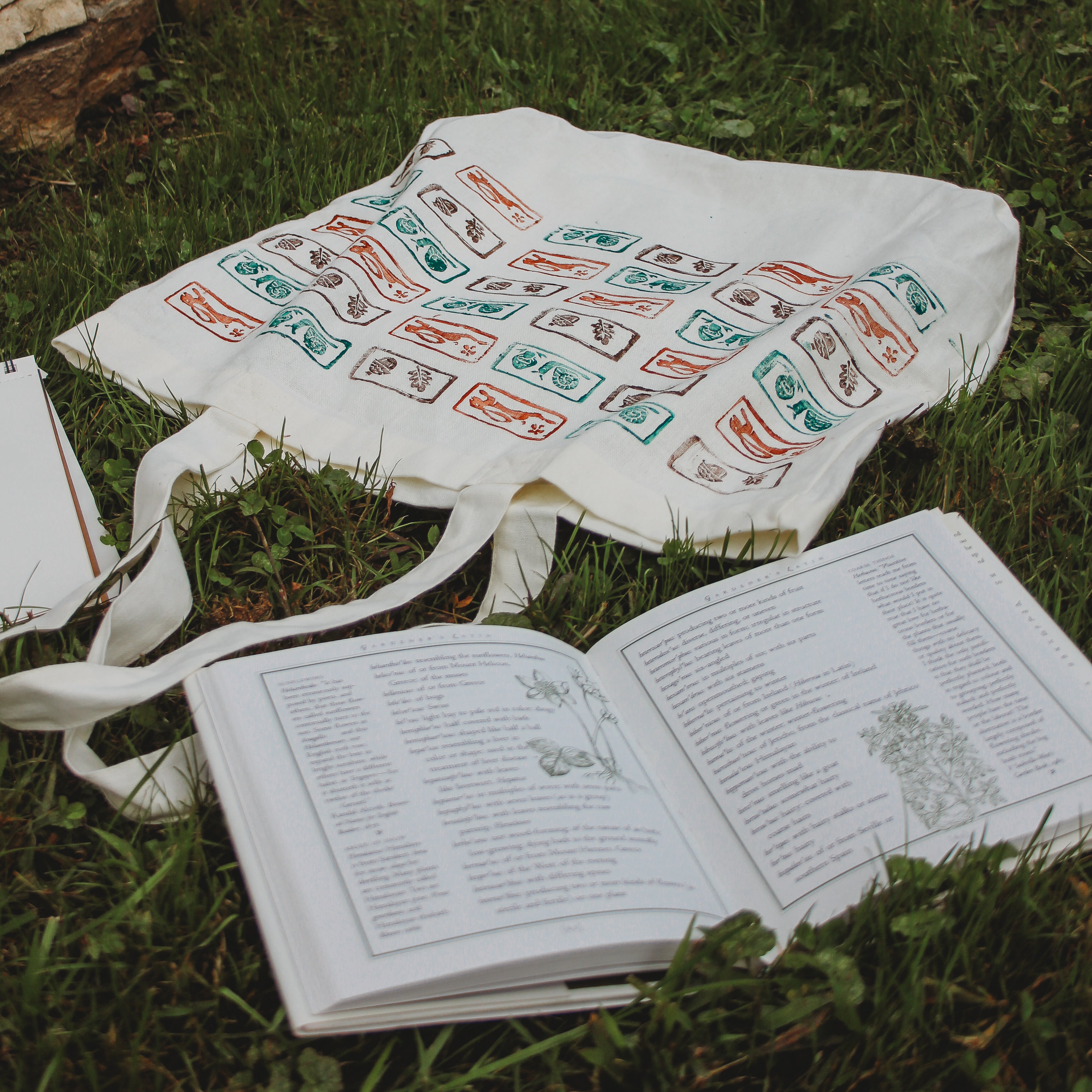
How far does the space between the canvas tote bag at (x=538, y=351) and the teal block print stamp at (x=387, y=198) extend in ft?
0.03

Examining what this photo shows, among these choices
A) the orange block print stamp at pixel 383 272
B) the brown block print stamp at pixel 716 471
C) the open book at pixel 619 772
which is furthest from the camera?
the orange block print stamp at pixel 383 272

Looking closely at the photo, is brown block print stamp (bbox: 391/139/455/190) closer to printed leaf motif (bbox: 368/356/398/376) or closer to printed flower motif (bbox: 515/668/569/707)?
printed leaf motif (bbox: 368/356/398/376)

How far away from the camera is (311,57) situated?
99.8 inches

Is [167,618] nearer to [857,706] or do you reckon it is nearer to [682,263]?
[857,706]

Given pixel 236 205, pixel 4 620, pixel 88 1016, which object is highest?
pixel 236 205

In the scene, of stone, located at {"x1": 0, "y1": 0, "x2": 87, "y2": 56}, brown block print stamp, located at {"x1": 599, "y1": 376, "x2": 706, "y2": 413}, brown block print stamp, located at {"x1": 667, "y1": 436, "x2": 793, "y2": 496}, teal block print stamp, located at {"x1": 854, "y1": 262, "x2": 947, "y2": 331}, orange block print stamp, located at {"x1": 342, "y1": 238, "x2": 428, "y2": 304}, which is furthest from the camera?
A: stone, located at {"x1": 0, "y1": 0, "x2": 87, "y2": 56}

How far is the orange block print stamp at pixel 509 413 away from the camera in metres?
1.54

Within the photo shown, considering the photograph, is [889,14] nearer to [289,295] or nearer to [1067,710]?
[289,295]

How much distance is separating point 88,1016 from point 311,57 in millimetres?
2290

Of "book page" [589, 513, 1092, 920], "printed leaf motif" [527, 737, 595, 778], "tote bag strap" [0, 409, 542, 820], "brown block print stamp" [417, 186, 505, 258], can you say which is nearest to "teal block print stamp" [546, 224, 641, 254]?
"brown block print stamp" [417, 186, 505, 258]

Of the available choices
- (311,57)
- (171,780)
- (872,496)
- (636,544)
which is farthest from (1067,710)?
(311,57)

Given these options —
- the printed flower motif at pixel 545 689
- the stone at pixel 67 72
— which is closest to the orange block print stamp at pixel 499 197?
the stone at pixel 67 72

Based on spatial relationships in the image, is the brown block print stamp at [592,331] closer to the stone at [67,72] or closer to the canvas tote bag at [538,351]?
the canvas tote bag at [538,351]

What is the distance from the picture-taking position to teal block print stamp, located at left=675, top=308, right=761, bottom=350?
1.66 metres
